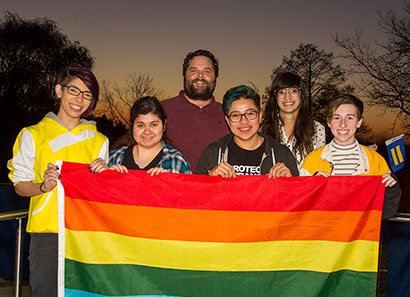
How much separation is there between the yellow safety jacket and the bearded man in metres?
1.39

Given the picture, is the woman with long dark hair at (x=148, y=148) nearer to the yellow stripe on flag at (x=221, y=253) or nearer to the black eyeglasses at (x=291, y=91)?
the yellow stripe on flag at (x=221, y=253)

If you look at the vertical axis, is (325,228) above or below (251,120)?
below

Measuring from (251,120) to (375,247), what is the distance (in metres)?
1.42

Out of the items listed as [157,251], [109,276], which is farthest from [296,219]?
[109,276]

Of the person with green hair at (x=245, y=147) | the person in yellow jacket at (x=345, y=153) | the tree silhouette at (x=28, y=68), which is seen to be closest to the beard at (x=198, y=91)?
the person with green hair at (x=245, y=147)

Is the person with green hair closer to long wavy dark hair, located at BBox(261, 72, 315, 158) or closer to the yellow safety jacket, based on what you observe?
long wavy dark hair, located at BBox(261, 72, 315, 158)

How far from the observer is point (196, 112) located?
4582 millimetres

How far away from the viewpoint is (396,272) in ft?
14.0

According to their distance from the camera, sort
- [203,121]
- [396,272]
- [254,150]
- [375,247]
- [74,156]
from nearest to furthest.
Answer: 1. [375,247]
2. [74,156]
3. [254,150]
4. [396,272]
5. [203,121]

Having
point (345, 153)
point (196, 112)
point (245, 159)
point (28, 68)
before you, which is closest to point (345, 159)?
point (345, 153)

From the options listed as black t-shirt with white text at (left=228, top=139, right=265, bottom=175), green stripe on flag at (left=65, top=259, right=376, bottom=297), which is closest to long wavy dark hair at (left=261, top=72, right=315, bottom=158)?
black t-shirt with white text at (left=228, top=139, right=265, bottom=175)

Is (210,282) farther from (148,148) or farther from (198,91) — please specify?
(198,91)

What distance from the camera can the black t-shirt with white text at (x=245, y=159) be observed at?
3.35 metres

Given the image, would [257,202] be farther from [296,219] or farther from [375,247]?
[375,247]
